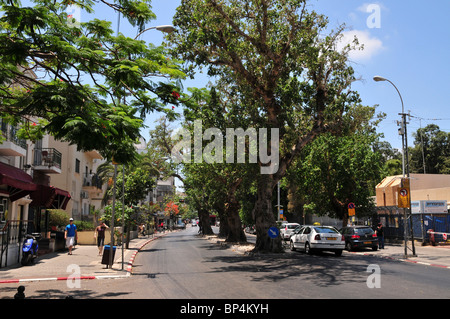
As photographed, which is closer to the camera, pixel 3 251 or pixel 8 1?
pixel 8 1

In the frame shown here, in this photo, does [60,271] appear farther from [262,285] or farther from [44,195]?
[44,195]

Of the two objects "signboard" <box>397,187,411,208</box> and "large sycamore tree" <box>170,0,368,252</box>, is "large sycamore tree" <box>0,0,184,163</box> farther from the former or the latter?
"signboard" <box>397,187,411,208</box>

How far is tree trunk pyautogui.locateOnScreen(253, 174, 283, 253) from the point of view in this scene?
21359 mm

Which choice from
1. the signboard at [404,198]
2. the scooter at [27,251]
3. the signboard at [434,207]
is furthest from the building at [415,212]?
the scooter at [27,251]

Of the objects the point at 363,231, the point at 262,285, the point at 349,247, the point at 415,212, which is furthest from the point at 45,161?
the point at 415,212

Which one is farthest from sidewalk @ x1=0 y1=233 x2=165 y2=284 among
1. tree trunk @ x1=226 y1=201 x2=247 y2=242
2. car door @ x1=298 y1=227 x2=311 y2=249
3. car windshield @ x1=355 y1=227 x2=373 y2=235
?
tree trunk @ x1=226 y1=201 x2=247 y2=242

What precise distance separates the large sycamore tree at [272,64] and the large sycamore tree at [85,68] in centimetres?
816

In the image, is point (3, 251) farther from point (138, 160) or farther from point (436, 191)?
point (436, 191)

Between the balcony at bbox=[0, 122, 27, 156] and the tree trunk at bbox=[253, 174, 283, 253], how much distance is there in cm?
1271

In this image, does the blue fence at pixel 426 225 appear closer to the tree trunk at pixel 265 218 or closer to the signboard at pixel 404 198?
the signboard at pixel 404 198

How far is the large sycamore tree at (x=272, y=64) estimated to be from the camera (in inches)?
710

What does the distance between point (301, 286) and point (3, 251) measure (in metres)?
11.0

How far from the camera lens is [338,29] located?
20125mm
